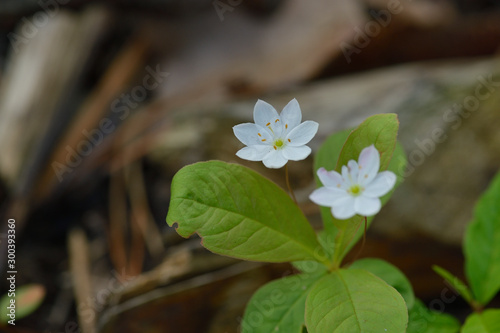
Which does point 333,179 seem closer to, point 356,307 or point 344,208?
point 344,208

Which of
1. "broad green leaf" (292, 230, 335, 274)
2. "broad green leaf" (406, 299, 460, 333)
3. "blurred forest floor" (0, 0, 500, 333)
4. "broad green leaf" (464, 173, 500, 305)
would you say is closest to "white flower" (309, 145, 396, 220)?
"broad green leaf" (292, 230, 335, 274)

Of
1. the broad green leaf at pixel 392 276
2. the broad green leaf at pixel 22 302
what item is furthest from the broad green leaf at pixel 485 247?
the broad green leaf at pixel 22 302

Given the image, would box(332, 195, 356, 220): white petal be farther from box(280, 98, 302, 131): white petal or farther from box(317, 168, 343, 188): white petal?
box(280, 98, 302, 131): white petal

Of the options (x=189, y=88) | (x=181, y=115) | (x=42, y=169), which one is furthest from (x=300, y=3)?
(x=42, y=169)

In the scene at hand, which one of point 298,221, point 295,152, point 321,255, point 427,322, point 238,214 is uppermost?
point 295,152

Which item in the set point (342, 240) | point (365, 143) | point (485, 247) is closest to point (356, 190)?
point (365, 143)

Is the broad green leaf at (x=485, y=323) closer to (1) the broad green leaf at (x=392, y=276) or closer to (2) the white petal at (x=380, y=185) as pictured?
(1) the broad green leaf at (x=392, y=276)

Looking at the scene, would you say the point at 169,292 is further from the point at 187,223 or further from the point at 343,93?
the point at 343,93
